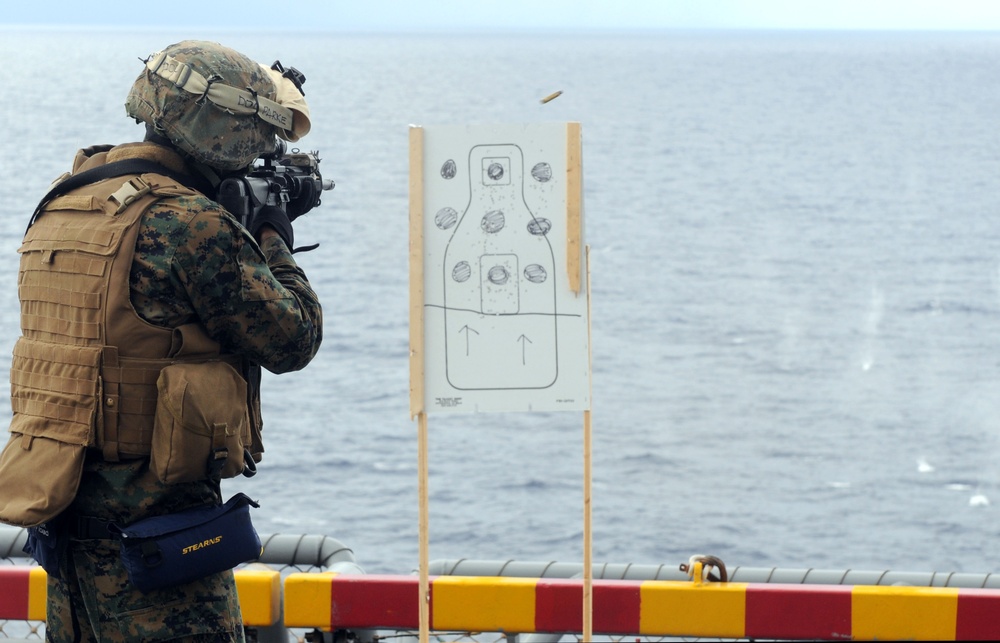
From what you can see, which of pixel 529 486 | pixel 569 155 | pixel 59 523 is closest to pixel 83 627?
pixel 59 523

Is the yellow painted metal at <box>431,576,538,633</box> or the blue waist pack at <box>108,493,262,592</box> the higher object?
the blue waist pack at <box>108,493,262,592</box>

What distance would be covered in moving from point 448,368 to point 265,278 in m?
1.26

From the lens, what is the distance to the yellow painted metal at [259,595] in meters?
4.93

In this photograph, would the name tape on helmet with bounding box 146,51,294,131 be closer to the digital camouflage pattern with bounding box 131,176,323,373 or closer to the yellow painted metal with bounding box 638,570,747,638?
the digital camouflage pattern with bounding box 131,176,323,373

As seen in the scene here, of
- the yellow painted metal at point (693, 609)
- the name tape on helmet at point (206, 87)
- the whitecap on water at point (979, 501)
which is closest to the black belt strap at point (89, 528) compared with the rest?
the name tape on helmet at point (206, 87)

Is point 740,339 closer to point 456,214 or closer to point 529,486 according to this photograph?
point 529,486

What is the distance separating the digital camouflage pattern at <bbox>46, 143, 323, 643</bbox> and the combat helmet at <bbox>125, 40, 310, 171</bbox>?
0.09 meters

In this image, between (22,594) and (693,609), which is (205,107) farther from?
(693,609)

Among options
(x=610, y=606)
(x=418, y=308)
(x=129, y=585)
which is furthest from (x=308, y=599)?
(x=129, y=585)

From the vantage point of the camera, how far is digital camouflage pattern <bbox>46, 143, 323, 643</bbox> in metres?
3.30

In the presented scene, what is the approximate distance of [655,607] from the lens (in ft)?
16.2

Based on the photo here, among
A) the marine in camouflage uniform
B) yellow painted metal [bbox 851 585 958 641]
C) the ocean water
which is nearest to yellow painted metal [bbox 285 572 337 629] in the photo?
the marine in camouflage uniform

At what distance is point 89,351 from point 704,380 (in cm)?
1967

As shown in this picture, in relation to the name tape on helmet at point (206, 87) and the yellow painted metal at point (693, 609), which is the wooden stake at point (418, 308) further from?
the name tape on helmet at point (206, 87)
